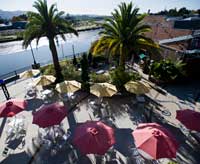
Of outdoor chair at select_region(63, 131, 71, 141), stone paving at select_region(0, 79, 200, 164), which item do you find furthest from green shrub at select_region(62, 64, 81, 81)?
outdoor chair at select_region(63, 131, 71, 141)

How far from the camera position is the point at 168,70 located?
17719 millimetres

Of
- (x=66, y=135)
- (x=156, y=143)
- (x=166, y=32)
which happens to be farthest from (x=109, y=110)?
(x=166, y=32)

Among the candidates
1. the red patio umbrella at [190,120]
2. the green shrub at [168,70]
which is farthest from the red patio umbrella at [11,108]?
the green shrub at [168,70]

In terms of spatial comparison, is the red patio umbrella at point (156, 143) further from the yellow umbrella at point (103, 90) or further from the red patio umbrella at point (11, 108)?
the red patio umbrella at point (11, 108)

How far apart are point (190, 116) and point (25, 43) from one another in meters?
16.6

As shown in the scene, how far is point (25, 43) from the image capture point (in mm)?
18281

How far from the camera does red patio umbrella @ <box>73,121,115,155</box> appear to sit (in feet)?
24.9

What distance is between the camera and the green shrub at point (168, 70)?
57.9ft

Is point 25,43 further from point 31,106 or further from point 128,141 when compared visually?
point 128,141

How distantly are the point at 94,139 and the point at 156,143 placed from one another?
269cm

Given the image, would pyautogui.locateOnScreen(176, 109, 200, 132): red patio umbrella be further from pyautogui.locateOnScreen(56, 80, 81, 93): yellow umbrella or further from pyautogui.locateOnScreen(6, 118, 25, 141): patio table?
pyautogui.locateOnScreen(6, 118, 25, 141): patio table

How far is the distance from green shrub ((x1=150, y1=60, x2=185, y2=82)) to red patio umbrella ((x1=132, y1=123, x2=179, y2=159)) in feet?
34.8

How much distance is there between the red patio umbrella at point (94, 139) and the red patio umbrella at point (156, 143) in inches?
52.6

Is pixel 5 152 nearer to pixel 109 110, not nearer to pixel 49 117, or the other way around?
pixel 49 117
